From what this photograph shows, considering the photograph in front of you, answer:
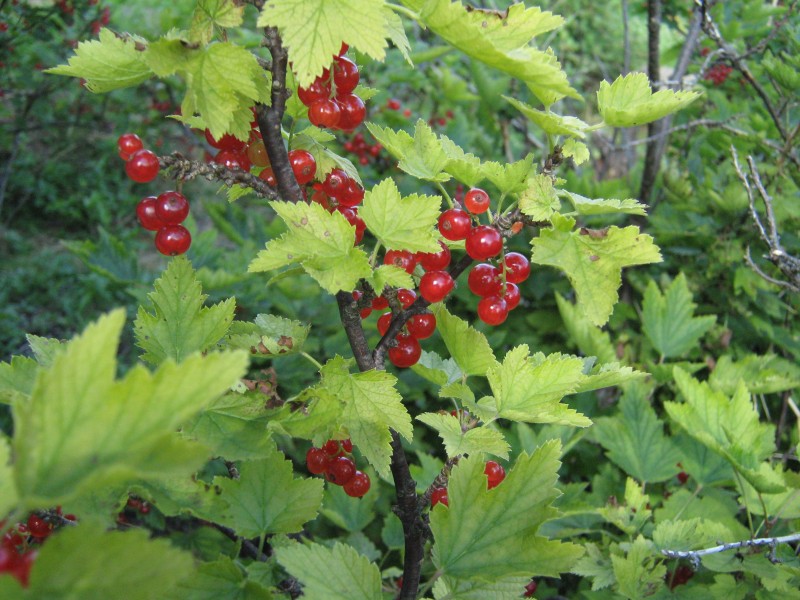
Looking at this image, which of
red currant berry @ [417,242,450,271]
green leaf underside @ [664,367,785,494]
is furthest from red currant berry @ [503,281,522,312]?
green leaf underside @ [664,367,785,494]

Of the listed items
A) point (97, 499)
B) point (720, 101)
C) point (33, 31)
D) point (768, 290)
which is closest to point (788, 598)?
point (97, 499)

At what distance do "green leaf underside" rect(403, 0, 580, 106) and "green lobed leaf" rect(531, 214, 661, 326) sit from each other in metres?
0.21

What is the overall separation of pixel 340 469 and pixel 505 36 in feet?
2.45

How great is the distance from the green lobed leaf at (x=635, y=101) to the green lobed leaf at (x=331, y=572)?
2.35 ft

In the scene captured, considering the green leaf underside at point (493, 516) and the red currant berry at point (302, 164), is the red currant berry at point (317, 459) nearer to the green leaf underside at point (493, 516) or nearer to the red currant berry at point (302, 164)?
the green leaf underside at point (493, 516)

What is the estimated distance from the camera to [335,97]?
3.02ft

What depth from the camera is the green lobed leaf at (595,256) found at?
2.92ft

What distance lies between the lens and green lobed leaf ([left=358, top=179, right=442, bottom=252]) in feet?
2.79

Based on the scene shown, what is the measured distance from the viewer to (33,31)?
2.71m

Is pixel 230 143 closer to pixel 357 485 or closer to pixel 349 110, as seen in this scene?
pixel 349 110

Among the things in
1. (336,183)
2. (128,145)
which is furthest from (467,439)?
(128,145)

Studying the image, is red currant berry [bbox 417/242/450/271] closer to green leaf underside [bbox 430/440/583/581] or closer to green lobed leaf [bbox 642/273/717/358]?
green leaf underside [bbox 430/440/583/581]

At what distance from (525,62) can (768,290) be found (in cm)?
189

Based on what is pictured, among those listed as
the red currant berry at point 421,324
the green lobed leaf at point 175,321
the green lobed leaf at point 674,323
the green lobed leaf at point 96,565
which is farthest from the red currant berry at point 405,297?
the green lobed leaf at point 674,323
